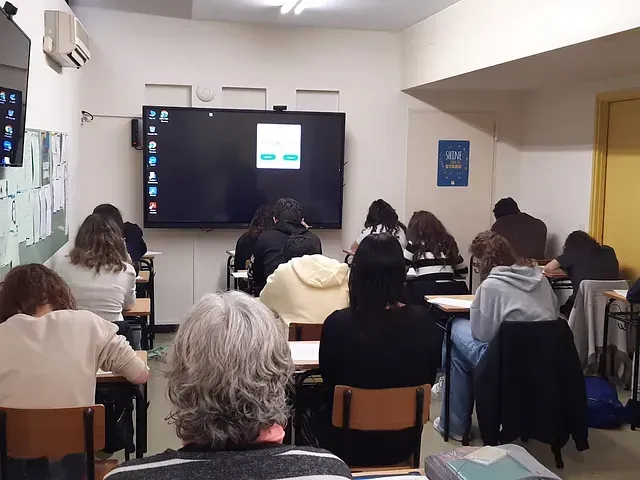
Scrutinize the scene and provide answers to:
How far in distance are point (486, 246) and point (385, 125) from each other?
3.04 metres

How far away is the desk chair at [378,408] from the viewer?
2.39m

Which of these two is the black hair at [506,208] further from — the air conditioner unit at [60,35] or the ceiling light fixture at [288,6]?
the air conditioner unit at [60,35]

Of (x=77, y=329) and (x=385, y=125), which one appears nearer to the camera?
(x=77, y=329)

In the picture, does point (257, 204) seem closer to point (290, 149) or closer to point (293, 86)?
point (290, 149)

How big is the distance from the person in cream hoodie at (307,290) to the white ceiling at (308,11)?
265 cm

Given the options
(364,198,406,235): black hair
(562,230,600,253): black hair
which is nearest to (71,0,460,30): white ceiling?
(364,198,406,235): black hair

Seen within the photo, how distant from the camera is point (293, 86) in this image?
623 cm

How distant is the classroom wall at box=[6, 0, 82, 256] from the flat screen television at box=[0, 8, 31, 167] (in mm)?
503

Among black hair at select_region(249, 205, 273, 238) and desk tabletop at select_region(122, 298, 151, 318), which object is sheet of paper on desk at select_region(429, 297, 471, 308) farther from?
black hair at select_region(249, 205, 273, 238)

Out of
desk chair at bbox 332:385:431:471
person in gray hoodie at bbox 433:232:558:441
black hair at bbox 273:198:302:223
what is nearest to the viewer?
desk chair at bbox 332:385:431:471

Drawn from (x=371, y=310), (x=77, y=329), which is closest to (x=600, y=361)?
(x=371, y=310)

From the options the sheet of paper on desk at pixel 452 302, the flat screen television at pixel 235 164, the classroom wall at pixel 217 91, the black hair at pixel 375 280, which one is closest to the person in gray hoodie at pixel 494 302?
the sheet of paper on desk at pixel 452 302

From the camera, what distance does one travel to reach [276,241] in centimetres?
457

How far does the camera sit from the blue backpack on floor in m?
4.06
